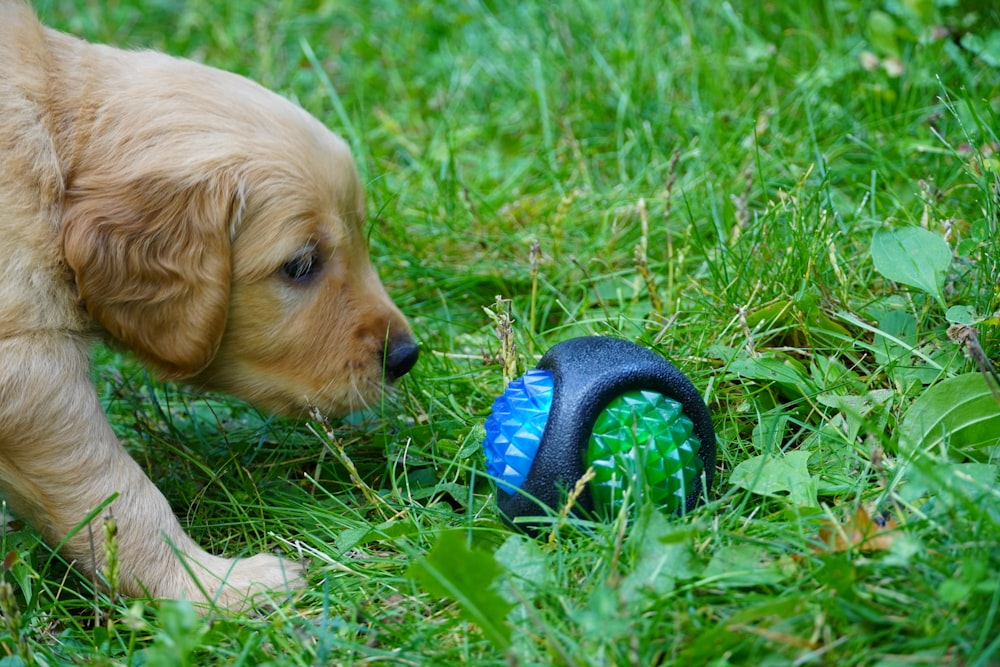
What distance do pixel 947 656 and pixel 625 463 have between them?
2.40 ft

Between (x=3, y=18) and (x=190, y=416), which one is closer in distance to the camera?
(x=3, y=18)

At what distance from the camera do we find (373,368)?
2855 millimetres

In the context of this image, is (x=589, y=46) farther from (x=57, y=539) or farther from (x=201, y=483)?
(x=57, y=539)

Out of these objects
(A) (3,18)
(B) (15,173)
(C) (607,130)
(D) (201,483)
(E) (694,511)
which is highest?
(A) (3,18)

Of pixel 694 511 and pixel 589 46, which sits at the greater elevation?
pixel 589 46

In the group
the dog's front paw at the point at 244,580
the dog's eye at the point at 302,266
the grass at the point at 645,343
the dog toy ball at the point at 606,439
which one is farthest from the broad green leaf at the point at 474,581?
the dog's eye at the point at 302,266

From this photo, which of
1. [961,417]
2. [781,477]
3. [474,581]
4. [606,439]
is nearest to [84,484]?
[474,581]

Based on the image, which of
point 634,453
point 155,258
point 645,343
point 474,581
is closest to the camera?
point 474,581

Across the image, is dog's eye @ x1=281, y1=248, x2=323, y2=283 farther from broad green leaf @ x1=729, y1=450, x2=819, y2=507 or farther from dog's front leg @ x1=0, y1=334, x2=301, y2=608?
broad green leaf @ x1=729, y1=450, x2=819, y2=507

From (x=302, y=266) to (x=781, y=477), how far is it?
1.35 m

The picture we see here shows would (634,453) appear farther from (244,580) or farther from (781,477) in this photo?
Result: (244,580)

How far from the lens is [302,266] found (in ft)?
9.19

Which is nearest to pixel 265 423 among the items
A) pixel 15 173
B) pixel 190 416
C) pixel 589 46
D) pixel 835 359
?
pixel 190 416

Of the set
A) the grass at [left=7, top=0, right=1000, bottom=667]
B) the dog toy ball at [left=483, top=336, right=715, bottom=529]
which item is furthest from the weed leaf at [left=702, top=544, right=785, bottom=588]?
the dog toy ball at [left=483, top=336, right=715, bottom=529]
